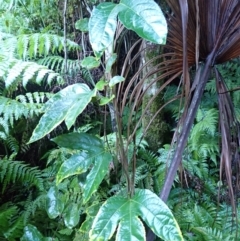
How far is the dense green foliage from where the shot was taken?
0.56m

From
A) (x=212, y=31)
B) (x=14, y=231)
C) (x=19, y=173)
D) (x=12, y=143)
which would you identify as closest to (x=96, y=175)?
(x=212, y=31)

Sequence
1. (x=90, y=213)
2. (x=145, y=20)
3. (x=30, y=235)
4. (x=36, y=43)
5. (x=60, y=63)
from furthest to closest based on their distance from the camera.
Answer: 1. (x=60, y=63)
2. (x=36, y=43)
3. (x=30, y=235)
4. (x=90, y=213)
5. (x=145, y=20)

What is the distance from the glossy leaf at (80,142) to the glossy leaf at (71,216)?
452 millimetres

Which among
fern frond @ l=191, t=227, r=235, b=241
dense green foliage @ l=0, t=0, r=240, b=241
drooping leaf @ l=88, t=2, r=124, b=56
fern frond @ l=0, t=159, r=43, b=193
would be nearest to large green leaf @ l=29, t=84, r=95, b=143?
dense green foliage @ l=0, t=0, r=240, b=241

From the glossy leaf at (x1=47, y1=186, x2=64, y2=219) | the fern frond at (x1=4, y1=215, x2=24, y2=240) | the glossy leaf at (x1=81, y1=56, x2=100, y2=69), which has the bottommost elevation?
the fern frond at (x1=4, y1=215, x2=24, y2=240)

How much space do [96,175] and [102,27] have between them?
295 millimetres

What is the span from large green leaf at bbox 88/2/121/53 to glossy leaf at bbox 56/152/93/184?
0.26m

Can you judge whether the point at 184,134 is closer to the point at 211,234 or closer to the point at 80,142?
the point at 80,142

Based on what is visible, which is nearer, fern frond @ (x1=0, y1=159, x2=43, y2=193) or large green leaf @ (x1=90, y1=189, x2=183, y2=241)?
large green leaf @ (x1=90, y1=189, x2=183, y2=241)

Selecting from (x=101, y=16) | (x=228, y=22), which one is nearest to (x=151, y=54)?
(x=228, y=22)

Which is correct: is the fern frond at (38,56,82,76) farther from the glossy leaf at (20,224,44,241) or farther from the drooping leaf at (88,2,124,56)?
the drooping leaf at (88,2,124,56)

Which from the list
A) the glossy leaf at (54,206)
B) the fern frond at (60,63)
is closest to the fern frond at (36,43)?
the fern frond at (60,63)

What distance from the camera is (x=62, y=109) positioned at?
0.59m

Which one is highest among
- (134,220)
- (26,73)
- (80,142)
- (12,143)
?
(26,73)
